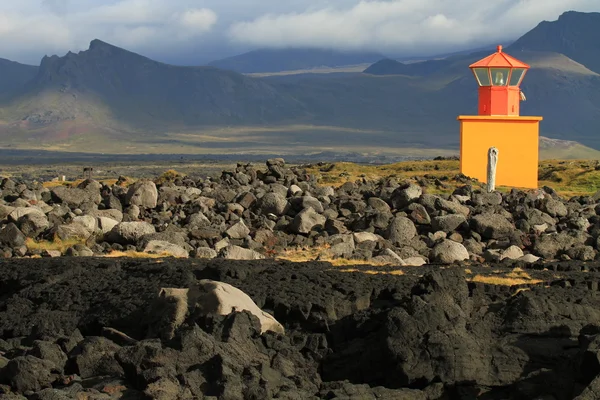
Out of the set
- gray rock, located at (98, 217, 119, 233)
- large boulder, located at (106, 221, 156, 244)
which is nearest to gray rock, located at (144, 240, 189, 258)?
large boulder, located at (106, 221, 156, 244)

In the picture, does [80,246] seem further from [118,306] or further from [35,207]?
[118,306]

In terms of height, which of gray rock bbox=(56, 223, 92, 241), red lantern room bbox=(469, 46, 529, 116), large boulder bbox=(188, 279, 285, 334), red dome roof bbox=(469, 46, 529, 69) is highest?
red dome roof bbox=(469, 46, 529, 69)

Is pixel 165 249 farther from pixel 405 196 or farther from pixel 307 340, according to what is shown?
pixel 307 340

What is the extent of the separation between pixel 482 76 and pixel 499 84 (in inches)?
31.8

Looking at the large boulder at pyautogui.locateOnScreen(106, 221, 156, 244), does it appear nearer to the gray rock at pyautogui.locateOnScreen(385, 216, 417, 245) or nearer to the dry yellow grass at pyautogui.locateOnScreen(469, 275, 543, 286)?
the gray rock at pyautogui.locateOnScreen(385, 216, 417, 245)

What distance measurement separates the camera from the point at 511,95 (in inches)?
1668

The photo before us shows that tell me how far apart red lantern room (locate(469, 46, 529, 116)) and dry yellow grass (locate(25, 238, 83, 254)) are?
854 inches

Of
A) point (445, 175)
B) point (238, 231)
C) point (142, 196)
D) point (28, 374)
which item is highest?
point (28, 374)

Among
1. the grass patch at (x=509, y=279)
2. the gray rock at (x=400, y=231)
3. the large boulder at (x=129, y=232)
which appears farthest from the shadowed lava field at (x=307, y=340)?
the gray rock at (x=400, y=231)

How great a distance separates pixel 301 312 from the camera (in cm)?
1530

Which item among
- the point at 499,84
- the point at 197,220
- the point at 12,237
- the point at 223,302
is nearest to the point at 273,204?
the point at 197,220

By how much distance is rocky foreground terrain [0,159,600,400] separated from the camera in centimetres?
1212

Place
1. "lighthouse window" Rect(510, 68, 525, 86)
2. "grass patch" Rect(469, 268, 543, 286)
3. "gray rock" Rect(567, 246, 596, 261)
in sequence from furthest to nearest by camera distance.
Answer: "lighthouse window" Rect(510, 68, 525, 86) → "gray rock" Rect(567, 246, 596, 261) → "grass patch" Rect(469, 268, 543, 286)

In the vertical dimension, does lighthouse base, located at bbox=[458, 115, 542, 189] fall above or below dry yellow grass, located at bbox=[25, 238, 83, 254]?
above
